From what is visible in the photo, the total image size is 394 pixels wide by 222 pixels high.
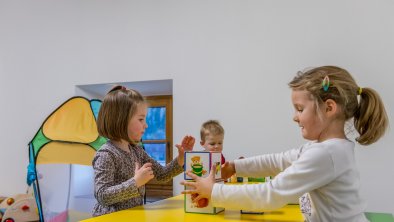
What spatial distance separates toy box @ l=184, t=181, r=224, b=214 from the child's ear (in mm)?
342

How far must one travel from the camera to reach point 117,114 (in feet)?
4.07

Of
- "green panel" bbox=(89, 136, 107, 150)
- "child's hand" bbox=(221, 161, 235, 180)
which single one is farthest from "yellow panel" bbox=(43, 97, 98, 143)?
"child's hand" bbox=(221, 161, 235, 180)

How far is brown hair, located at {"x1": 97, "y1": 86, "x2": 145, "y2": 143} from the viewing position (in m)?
1.23

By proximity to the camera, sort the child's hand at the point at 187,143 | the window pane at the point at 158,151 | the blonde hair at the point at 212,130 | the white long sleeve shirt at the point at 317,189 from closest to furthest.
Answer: the white long sleeve shirt at the point at 317,189
the child's hand at the point at 187,143
the blonde hair at the point at 212,130
the window pane at the point at 158,151

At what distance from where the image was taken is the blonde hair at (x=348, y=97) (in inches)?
31.5

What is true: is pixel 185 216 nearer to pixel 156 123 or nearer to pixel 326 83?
pixel 326 83

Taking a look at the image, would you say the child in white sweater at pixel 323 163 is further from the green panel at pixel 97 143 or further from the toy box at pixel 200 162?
the green panel at pixel 97 143

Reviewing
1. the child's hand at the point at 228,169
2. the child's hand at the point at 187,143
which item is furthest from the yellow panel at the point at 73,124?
the child's hand at the point at 228,169

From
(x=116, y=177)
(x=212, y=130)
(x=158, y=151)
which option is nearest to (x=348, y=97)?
(x=116, y=177)

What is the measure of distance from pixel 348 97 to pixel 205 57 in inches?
70.0

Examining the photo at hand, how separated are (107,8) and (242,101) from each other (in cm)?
129

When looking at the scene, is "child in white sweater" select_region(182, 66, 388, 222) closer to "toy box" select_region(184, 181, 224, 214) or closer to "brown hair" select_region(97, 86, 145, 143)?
"toy box" select_region(184, 181, 224, 214)

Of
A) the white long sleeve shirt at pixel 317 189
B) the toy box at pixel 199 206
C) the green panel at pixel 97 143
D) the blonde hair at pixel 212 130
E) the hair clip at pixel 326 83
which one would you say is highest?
the hair clip at pixel 326 83

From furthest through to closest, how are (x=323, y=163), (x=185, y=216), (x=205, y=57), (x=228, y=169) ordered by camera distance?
(x=205, y=57)
(x=228, y=169)
(x=185, y=216)
(x=323, y=163)
